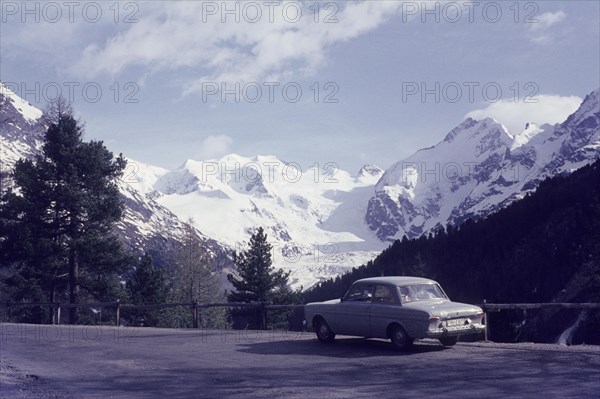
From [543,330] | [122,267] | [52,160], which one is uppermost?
[52,160]

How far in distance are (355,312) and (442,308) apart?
236 cm

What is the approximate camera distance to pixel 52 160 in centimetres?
3947

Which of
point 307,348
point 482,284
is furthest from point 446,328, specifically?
point 482,284

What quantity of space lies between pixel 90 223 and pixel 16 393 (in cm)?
2768

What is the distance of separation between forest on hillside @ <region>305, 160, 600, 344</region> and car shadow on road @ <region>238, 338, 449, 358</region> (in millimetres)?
89506

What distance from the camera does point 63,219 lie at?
39.2 meters

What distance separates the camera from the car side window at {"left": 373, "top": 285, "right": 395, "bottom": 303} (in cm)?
1756

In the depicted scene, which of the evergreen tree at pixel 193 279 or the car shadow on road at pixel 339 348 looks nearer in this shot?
the car shadow on road at pixel 339 348

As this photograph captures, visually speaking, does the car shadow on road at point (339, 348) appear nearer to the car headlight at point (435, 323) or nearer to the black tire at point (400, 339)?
the black tire at point (400, 339)

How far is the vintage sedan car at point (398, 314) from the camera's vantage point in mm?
16547

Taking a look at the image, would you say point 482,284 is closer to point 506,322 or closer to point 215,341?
point 506,322

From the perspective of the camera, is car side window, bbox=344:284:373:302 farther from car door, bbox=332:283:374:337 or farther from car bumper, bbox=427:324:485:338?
car bumper, bbox=427:324:485:338

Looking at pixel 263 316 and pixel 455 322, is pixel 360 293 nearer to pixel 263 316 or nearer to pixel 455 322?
pixel 455 322

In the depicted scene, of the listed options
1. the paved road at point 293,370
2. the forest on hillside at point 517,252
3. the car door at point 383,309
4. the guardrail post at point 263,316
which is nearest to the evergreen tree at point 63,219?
the guardrail post at point 263,316
